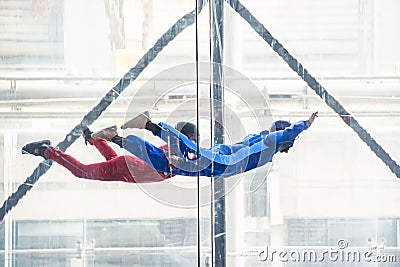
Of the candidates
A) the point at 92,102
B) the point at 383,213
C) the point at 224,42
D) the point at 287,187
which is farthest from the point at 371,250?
the point at 92,102

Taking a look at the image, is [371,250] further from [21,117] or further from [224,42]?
[21,117]

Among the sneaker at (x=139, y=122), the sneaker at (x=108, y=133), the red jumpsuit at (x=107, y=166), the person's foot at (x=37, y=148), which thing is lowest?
the red jumpsuit at (x=107, y=166)

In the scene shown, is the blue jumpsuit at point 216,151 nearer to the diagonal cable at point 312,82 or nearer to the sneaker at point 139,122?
the sneaker at point 139,122

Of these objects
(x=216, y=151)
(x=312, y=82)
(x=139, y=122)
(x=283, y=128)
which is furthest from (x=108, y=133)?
(x=312, y=82)

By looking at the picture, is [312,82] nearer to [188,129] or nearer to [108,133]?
[188,129]

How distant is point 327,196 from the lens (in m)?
1.30

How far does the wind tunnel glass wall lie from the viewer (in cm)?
130

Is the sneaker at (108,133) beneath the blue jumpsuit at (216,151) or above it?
above

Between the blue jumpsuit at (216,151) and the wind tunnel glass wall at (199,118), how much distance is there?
12cm

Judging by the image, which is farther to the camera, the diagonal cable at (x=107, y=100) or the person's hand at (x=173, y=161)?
the diagonal cable at (x=107, y=100)

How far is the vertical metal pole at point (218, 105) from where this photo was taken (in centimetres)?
128

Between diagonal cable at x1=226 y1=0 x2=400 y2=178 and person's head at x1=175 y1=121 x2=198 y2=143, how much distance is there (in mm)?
204

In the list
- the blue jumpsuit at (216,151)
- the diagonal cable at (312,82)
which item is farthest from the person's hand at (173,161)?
the diagonal cable at (312,82)

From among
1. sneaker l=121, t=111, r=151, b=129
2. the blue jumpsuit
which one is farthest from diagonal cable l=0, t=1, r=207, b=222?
the blue jumpsuit
